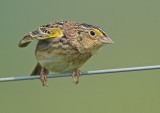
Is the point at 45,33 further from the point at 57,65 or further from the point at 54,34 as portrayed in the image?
the point at 57,65

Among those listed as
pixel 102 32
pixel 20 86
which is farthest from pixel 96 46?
pixel 20 86

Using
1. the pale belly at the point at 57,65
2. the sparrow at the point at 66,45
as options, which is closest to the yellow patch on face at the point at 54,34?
the sparrow at the point at 66,45

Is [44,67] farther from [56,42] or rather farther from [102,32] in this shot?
[102,32]

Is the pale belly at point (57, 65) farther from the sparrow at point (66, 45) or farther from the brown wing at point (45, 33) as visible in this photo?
the brown wing at point (45, 33)

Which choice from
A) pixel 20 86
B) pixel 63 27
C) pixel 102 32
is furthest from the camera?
pixel 20 86

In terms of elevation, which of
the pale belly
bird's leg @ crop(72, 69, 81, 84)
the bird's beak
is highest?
the bird's beak

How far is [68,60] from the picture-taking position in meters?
5.05

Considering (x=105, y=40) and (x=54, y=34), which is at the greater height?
(x=54, y=34)

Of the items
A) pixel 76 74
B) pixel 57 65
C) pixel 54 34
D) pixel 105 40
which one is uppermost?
pixel 54 34

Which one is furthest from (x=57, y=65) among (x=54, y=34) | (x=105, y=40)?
(x=105, y=40)

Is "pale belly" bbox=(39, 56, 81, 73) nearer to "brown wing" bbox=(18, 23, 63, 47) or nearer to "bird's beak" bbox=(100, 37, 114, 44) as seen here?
"brown wing" bbox=(18, 23, 63, 47)

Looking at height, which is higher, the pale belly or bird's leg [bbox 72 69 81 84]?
the pale belly

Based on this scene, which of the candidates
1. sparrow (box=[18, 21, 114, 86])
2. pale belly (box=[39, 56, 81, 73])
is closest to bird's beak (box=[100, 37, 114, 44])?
sparrow (box=[18, 21, 114, 86])

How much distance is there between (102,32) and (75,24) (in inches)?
19.8
